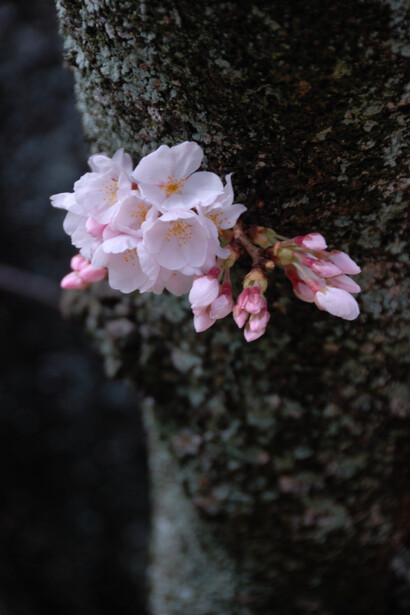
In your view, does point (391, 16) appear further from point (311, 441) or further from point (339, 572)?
point (339, 572)

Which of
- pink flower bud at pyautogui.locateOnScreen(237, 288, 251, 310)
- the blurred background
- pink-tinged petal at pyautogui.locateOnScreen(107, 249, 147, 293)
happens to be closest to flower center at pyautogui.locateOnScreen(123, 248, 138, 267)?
pink-tinged petal at pyautogui.locateOnScreen(107, 249, 147, 293)

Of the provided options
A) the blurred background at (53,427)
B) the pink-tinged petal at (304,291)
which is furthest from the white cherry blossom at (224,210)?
the blurred background at (53,427)

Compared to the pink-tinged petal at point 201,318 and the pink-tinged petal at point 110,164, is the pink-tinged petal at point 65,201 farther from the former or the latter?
the pink-tinged petal at point 201,318

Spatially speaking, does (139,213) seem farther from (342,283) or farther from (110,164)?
(342,283)

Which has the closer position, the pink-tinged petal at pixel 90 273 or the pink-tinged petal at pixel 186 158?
the pink-tinged petal at pixel 186 158

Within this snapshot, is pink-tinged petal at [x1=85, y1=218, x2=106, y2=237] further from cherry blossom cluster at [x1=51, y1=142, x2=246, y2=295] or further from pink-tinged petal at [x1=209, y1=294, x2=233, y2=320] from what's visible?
pink-tinged petal at [x1=209, y1=294, x2=233, y2=320]

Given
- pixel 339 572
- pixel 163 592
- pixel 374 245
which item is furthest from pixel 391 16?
pixel 163 592
